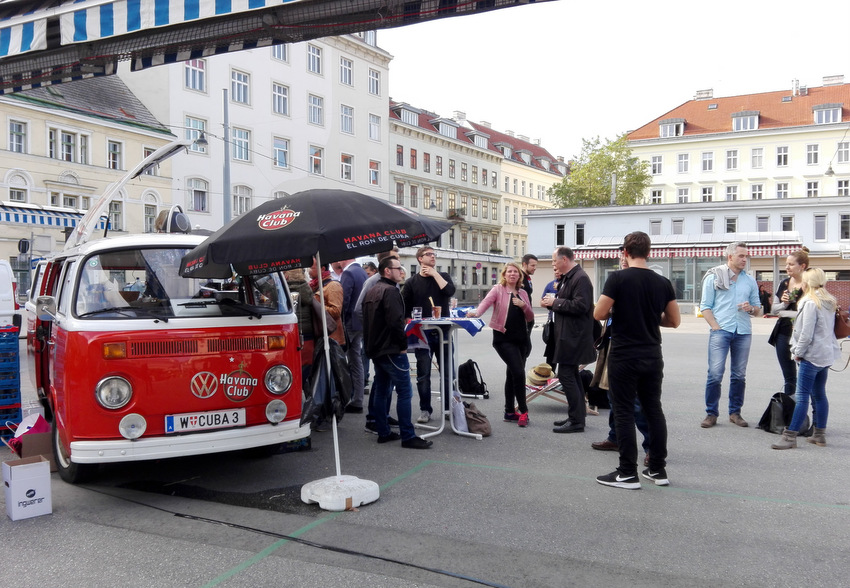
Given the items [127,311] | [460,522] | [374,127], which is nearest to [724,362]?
[460,522]

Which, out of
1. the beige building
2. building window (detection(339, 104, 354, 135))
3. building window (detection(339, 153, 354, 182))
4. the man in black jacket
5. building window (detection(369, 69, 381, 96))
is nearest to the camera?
the man in black jacket

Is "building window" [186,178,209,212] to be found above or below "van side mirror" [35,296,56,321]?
above

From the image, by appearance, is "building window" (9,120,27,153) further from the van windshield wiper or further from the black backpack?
the van windshield wiper

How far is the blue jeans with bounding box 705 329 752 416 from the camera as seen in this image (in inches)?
298

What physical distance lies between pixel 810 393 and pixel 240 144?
3792 centimetres

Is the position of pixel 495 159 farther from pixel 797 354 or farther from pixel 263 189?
pixel 797 354

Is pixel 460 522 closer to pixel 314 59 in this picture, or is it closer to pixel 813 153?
pixel 314 59

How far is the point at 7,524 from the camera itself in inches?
189

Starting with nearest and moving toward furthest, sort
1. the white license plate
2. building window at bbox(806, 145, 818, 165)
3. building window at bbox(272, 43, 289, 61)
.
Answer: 1. the white license plate
2. building window at bbox(272, 43, 289, 61)
3. building window at bbox(806, 145, 818, 165)

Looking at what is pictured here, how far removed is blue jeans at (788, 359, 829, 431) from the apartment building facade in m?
23.2

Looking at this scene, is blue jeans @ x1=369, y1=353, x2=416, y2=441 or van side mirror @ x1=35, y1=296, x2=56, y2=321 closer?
van side mirror @ x1=35, y1=296, x2=56, y2=321

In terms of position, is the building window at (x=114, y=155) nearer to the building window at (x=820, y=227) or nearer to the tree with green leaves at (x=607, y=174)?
the tree with green leaves at (x=607, y=174)

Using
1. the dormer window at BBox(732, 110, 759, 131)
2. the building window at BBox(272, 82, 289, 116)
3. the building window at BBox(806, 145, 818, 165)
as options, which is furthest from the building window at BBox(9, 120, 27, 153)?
the building window at BBox(806, 145, 818, 165)

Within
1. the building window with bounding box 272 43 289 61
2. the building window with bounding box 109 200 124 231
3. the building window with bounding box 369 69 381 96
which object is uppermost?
the building window with bounding box 369 69 381 96
